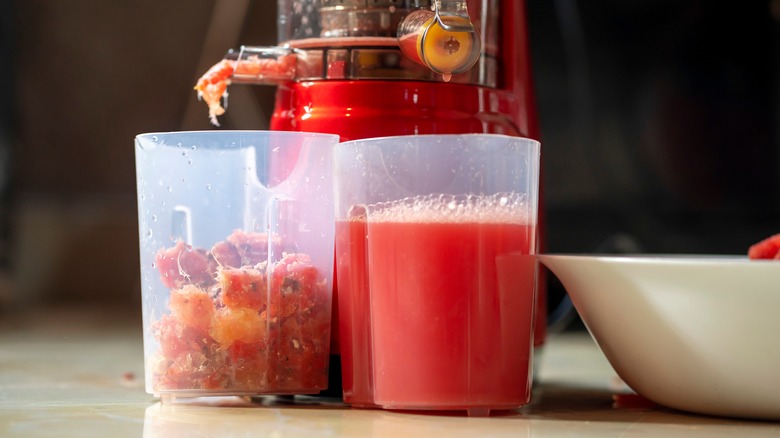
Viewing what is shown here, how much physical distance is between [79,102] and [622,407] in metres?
1.11

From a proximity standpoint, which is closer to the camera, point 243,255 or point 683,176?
point 243,255

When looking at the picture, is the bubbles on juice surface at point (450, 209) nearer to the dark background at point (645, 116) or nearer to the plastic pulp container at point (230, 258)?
the plastic pulp container at point (230, 258)

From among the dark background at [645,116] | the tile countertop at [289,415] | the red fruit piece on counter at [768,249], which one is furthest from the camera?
the dark background at [645,116]

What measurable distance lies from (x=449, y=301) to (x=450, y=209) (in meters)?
0.05

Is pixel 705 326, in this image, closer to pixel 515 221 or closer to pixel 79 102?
pixel 515 221

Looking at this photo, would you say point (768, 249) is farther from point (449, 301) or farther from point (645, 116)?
point (645, 116)

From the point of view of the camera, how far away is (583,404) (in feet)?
2.07

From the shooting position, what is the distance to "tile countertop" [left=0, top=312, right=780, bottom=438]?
0.51m

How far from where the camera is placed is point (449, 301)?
1.79 feet

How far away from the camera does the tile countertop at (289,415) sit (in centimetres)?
51

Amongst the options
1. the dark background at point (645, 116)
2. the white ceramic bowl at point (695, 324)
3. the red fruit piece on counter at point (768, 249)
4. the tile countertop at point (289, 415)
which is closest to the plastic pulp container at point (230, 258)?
the tile countertop at point (289, 415)

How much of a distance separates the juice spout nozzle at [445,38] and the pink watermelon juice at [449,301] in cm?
10

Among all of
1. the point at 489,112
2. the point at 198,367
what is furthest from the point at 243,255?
the point at 489,112

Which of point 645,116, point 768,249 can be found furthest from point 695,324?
point 645,116
